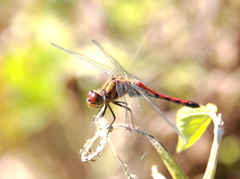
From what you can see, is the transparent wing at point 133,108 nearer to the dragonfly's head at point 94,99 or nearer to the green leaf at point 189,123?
the dragonfly's head at point 94,99

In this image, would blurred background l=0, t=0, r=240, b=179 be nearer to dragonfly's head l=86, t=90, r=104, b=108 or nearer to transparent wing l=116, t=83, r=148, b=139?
transparent wing l=116, t=83, r=148, b=139

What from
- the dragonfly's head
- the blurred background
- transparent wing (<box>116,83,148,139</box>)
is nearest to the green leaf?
transparent wing (<box>116,83,148,139</box>)

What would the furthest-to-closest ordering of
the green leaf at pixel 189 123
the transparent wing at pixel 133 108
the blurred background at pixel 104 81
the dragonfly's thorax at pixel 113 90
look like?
the blurred background at pixel 104 81, the dragonfly's thorax at pixel 113 90, the transparent wing at pixel 133 108, the green leaf at pixel 189 123

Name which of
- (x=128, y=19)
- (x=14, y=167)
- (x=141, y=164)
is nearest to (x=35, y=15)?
(x=128, y=19)

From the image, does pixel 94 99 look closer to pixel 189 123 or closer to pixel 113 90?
pixel 113 90

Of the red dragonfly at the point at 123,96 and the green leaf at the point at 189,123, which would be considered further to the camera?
the red dragonfly at the point at 123,96

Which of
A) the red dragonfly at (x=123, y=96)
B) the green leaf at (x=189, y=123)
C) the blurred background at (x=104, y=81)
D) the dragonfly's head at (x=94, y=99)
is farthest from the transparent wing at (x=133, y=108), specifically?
the blurred background at (x=104, y=81)

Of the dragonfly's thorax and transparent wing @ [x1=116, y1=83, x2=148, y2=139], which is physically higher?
the dragonfly's thorax

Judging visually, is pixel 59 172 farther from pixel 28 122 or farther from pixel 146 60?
pixel 146 60

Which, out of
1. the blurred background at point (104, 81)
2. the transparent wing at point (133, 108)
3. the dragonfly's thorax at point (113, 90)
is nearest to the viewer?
the transparent wing at point (133, 108)
